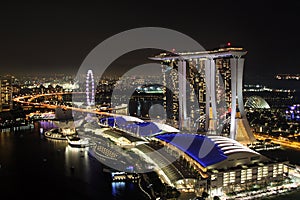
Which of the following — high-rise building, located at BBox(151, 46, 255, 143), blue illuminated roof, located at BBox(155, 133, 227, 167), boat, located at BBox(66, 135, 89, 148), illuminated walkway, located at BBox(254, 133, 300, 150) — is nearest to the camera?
blue illuminated roof, located at BBox(155, 133, 227, 167)

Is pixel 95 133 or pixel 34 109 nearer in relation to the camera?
pixel 95 133

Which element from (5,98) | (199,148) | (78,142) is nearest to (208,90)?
(199,148)

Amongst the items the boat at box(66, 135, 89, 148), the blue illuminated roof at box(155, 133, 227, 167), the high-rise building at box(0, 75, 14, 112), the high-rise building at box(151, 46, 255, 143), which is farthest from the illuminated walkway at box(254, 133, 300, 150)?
the high-rise building at box(0, 75, 14, 112)

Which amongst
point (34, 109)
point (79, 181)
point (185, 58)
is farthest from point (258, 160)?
point (34, 109)

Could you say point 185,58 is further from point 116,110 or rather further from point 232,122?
point 116,110

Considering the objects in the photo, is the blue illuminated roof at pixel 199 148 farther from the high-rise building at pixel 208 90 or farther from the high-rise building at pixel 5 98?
the high-rise building at pixel 5 98

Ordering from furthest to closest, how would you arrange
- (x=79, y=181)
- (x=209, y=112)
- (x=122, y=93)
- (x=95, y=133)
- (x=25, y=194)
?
(x=122, y=93) → (x=95, y=133) → (x=209, y=112) → (x=79, y=181) → (x=25, y=194)

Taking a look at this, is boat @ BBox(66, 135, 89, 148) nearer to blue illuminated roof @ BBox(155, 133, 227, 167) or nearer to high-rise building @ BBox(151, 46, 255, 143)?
blue illuminated roof @ BBox(155, 133, 227, 167)
